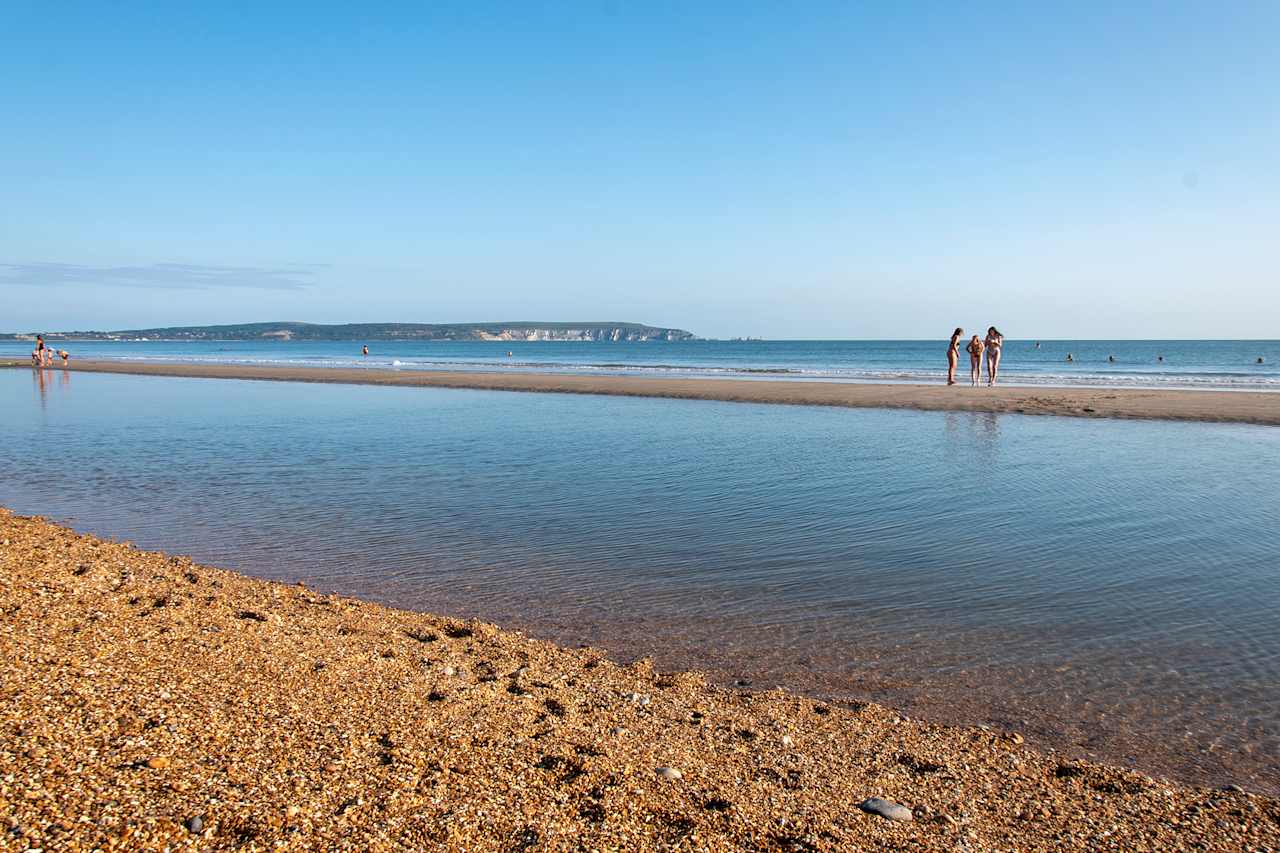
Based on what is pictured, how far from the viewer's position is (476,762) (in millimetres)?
3848

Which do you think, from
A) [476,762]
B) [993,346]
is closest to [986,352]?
[993,346]

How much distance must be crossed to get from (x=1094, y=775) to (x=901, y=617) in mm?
2325

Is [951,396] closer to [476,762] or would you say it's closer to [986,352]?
[986,352]

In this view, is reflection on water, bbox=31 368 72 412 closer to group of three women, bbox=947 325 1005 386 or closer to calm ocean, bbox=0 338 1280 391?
calm ocean, bbox=0 338 1280 391

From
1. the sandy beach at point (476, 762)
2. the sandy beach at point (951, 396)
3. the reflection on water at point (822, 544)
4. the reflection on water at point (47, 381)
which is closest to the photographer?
the sandy beach at point (476, 762)

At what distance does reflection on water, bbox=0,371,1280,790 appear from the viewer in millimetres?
5254

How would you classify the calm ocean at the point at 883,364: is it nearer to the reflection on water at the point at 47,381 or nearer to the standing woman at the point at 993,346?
the standing woman at the point at 993,346

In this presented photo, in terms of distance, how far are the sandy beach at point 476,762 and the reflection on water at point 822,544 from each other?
1.99 feet

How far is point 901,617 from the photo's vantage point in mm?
6363

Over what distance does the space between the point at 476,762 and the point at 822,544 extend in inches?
212


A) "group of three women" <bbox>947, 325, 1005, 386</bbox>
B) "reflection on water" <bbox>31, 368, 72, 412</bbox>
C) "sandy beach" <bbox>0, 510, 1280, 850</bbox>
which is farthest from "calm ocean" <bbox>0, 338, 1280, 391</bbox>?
"sandy beach" <bbox>0, 510, 1280, 850</bbox>

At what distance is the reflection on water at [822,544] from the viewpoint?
17.2ft

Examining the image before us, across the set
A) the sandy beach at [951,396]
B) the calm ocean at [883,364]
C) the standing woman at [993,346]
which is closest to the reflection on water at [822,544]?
the sandy beach at [951,396]

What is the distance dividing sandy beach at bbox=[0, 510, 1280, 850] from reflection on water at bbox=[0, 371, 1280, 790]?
605 mm
